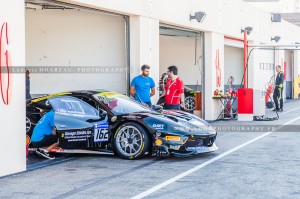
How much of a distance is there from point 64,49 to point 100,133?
633 cm

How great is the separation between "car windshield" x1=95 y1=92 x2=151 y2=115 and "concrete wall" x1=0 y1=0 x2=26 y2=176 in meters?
1.68

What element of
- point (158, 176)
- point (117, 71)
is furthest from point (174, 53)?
point (158, 176)

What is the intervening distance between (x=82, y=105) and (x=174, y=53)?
43.0 feet

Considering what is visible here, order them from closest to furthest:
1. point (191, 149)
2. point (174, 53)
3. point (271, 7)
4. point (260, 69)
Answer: point (191, 149), point (174, 53), point (260, 69), point (271, 7)

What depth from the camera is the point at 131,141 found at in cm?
947

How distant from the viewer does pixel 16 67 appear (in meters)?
8.51

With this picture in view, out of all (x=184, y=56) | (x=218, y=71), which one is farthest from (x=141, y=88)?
(x=184, y=56)

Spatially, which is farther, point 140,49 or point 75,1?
point 140,49

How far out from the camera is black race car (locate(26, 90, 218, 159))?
936 centimetres

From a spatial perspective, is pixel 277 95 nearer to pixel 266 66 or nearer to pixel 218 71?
pixel 218 71

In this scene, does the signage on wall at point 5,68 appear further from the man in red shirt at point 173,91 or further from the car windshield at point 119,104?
the man in red shirt at point 173,91

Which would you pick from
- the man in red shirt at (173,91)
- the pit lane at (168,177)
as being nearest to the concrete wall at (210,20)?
the man in red shirt at (173,91)

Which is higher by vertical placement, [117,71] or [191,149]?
[117,71]

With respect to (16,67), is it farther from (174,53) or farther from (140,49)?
(174,53)
